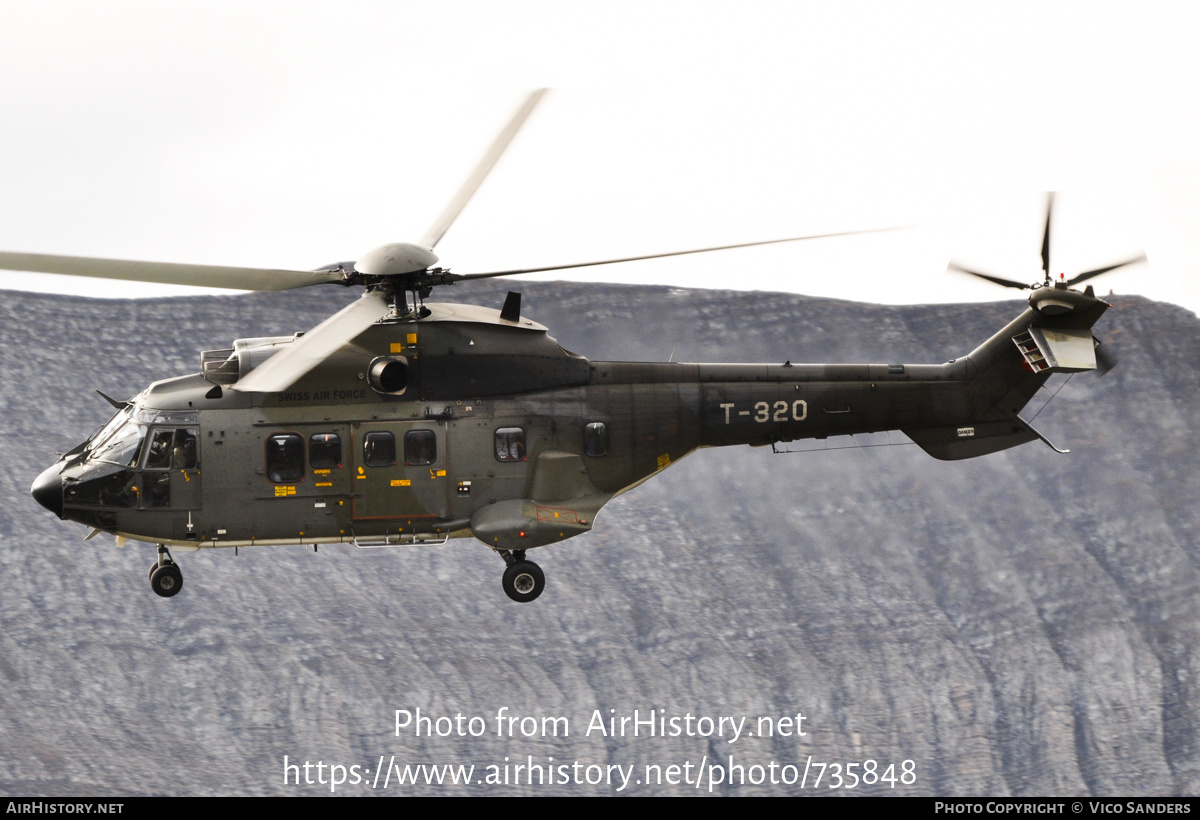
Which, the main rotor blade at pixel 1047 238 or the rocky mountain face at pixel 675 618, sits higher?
the main rotor blade at pixel 1047 238

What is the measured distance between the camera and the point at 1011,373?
23.9 meters

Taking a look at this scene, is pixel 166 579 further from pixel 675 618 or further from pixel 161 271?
pixel 675 618

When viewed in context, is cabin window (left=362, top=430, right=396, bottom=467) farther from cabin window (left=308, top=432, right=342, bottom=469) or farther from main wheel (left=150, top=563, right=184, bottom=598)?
main wheel (left=150, top=563, right=184, bottom=598)

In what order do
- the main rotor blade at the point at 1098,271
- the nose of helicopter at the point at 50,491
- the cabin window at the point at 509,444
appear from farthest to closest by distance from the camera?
the main rotor blade at the point at 1098,271 → the cabin window at the point at 509,444 → the nose of helicopter at the point at 50,491

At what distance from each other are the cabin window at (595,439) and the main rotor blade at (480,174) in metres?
3.62

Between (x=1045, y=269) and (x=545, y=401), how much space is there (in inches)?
329

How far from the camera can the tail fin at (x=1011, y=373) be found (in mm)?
23391

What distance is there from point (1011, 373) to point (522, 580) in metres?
8.68

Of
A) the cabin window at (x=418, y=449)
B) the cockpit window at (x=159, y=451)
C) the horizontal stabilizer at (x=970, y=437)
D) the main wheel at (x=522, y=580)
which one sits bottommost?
the main wheel at (x=522, y=580)

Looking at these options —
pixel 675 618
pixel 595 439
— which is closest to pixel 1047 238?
pixel 595 439

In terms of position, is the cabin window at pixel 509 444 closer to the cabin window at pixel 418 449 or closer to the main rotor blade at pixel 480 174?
the cabin window at pixel 418 449

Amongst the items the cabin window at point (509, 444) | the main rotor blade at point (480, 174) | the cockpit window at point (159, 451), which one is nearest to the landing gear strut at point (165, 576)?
the cockpit window at point (159, 451)

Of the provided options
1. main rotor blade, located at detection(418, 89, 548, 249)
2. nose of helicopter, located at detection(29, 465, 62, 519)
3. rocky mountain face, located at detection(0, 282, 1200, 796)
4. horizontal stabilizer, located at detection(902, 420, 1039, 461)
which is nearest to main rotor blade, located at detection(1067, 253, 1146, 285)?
horizontal stabilizer, located at detection(902, 420, 1039, 461)

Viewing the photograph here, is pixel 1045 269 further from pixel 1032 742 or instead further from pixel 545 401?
pixel 1032 742
